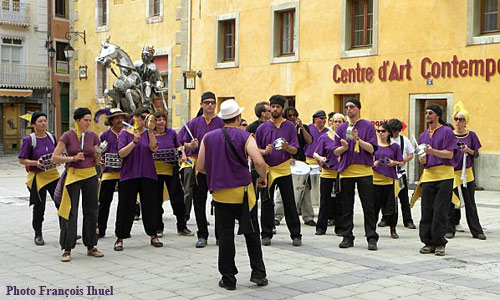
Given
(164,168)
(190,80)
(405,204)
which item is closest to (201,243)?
(164,168)

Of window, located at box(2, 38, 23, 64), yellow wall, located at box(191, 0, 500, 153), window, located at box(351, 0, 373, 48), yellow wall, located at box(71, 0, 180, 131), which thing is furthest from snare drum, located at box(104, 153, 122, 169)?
window, located at box(2, 38, 23, 64)

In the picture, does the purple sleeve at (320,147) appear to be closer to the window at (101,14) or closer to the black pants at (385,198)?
the black pants at (385,198)

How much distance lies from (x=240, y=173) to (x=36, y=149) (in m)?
→ 3.69

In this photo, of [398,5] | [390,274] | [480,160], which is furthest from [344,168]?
[398,5]

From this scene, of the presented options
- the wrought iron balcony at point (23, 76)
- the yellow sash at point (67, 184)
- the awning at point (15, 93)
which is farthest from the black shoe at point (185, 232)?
the wrought iron balcony at point (23, 76)

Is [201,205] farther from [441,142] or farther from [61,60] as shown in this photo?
[61,60]

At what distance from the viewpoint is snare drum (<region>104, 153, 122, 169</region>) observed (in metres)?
10.2

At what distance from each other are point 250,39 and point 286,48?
1.40 metres

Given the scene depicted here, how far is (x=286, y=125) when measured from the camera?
9891 mm

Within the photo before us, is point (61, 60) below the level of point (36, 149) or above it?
above

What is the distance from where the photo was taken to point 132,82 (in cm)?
1828

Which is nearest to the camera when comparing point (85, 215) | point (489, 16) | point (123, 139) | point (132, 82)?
point (85, 215)

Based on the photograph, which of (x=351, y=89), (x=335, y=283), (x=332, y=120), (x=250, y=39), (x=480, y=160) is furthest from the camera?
(x=250, y=39)

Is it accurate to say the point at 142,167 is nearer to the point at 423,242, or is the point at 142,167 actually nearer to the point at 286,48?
the point at 423,242
